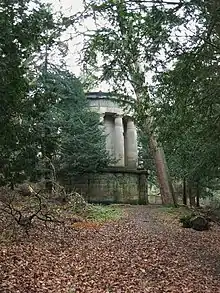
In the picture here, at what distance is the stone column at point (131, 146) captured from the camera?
89.4ft

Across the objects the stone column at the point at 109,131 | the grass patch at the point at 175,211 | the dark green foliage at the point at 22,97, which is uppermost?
the stone column at the point at 109,131

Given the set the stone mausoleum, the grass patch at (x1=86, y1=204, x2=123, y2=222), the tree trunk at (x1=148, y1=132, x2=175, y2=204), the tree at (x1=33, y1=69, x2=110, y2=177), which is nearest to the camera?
the grass patch at (x1=86, y1=204, x2=123, y2=222)

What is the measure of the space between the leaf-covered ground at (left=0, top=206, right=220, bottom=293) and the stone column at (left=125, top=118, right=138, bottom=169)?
1494 cm

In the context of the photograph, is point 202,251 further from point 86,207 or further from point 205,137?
point 86,207

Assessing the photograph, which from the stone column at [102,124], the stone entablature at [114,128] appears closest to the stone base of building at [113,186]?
the stone entablature at [114,128]

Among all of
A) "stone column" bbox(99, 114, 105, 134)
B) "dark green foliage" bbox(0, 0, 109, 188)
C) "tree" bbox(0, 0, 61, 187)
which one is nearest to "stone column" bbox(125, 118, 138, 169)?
"stone column" bbox(99, 114, 105, 134)

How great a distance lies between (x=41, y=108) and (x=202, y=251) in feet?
17.7

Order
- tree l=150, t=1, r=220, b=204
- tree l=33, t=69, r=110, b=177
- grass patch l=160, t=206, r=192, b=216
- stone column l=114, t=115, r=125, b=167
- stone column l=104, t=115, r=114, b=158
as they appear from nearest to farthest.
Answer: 1. tree l=150, t=1, r=220, b=204
2. grass patch l=160, t=206, r=192, b=216
3. tree l=33, t=69, r=110, b=177
4. stone column l=114, t=115, r=125, b=167
5. stone column l=104, t=115, r=114, b=158

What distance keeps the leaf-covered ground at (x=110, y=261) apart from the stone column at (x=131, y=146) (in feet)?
49.0

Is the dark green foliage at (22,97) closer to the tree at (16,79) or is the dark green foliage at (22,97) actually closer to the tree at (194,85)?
the tree at (16,79)

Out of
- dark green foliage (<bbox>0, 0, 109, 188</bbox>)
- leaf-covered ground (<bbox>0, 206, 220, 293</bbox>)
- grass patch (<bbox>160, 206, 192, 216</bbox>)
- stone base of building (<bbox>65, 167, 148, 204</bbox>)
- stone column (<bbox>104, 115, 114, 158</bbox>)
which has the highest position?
stone column (<bbox>104, 115, 114, 158</bbox>)

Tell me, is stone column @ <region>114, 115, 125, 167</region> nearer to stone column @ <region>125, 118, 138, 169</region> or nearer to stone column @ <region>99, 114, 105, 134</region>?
stone column @ <region>125, 118, 138, 169</region>

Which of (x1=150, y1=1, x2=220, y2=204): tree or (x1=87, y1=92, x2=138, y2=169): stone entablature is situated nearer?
(x1=150, y1=1, x2=220, y2=204): tree

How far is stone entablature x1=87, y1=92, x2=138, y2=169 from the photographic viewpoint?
2612cm
